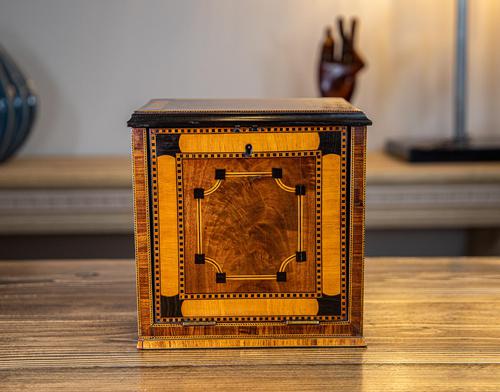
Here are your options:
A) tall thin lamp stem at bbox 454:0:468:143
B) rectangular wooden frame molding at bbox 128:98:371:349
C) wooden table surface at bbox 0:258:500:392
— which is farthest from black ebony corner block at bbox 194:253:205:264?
tall thin lamp stem at bbox 454:0:468:143

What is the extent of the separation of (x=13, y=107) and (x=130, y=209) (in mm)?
510

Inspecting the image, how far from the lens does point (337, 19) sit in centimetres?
286

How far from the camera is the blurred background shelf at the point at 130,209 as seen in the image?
2.54 m

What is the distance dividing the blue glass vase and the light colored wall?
25 cm

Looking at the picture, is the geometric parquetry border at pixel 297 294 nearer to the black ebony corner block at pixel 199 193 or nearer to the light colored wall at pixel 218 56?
the black ebony corner block at pixel 199 193

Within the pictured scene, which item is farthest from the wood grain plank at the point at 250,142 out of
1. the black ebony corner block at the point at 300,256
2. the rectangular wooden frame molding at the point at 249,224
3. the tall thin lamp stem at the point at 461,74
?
the tall thin lamp stem at the point at 461,74

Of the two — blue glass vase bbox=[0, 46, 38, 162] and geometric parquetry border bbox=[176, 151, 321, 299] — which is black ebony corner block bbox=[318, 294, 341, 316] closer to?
geometric parquetry border bbox=[176, 151, 321, 299]

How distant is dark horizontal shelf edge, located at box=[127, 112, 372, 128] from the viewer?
0.89 m

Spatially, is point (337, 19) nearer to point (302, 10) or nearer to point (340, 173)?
point (302, 10)

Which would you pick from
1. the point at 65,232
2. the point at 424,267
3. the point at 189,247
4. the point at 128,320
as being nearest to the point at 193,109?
the point at 189,247

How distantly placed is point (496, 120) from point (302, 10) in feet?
2.79

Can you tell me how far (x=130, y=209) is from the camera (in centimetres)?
263

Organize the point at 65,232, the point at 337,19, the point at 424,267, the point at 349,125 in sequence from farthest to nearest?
the point at 337,19 < the point at 65,232 < the point at 424,267 < the point at 349,125

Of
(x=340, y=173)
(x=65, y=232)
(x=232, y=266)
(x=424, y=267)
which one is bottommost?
(x=65, y=232)
